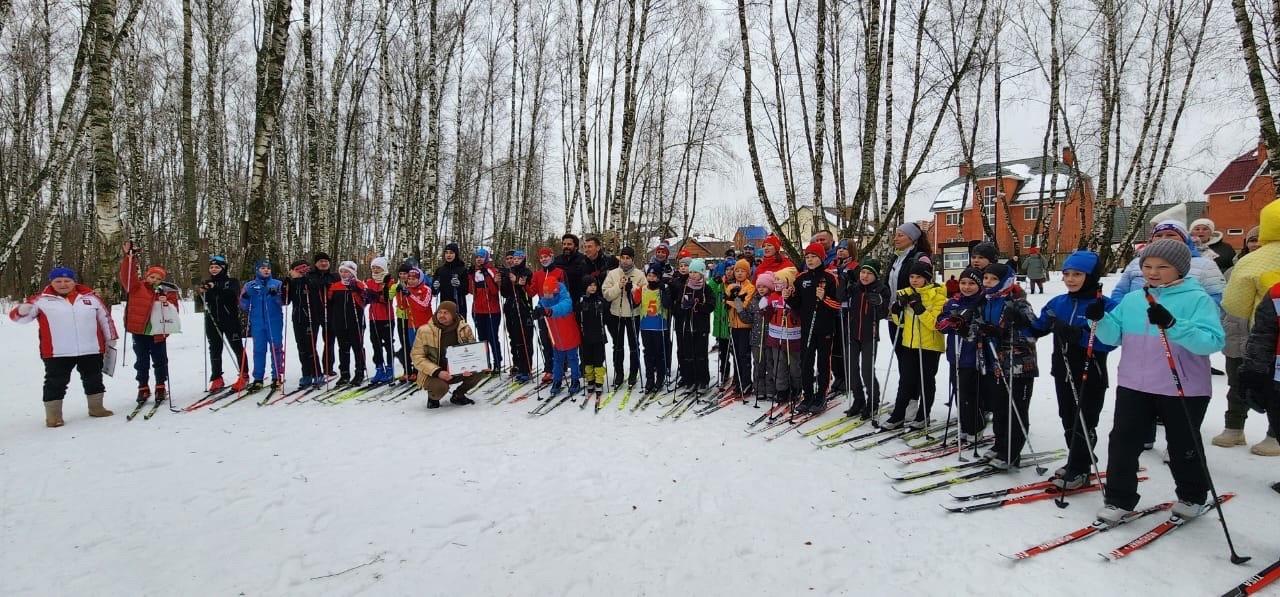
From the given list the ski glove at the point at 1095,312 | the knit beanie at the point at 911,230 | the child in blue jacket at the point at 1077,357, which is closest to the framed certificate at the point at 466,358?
the knit beanie at the point at 911,230

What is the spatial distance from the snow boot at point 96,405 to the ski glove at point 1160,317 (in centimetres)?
886

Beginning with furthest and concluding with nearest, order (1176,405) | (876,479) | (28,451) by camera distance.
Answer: (28,451)
(876,479)
(1176,405)

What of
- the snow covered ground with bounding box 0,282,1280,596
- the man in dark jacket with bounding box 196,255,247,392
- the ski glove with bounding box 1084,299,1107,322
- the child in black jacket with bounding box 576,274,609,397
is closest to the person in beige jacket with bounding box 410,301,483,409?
the snow covered ground with bounding box 0,282,1280,596

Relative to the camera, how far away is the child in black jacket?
22.7 feet

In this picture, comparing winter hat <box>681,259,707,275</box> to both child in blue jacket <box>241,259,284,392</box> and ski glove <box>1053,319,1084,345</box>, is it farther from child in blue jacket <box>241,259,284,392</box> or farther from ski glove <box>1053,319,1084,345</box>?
child in blue jacket <box>241,259,284,392</box>

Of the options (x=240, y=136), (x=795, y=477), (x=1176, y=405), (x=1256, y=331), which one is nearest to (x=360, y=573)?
(x=795, y=477)

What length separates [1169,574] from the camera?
9.09 feet

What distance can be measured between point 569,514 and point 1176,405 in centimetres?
356

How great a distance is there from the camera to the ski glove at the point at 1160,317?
286cm

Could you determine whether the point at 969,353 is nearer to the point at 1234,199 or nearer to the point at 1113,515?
the point at 1113,515

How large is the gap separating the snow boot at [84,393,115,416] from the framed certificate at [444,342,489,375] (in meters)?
3.50

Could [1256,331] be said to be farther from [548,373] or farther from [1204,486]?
[548,373]

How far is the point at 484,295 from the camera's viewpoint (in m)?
7.50

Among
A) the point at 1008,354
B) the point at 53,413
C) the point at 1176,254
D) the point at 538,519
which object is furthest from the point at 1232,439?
the point at 53,413
